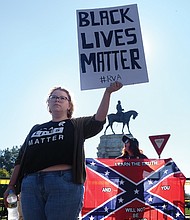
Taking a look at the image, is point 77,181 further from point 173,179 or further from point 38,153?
point 173,179

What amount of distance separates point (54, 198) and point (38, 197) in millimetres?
135

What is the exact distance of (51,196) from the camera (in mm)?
3064

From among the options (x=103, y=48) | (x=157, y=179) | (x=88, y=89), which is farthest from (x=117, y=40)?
(x=157, y=179)

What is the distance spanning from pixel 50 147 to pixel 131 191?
3779 millimetres

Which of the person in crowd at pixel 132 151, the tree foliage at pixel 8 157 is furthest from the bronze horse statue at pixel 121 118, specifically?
the tree foliage at pixel 8 157

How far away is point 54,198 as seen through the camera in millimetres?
3049

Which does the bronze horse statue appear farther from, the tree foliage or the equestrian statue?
the tree foliage

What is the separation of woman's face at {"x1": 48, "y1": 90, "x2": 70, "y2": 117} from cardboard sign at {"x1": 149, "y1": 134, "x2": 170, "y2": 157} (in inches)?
333

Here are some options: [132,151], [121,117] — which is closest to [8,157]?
[121,117]

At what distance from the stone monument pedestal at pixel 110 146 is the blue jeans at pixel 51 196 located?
67.7 feet

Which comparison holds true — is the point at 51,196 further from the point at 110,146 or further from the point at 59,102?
the point at 110,146

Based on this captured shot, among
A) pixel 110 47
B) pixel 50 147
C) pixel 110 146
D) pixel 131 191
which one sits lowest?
pixel 131 191

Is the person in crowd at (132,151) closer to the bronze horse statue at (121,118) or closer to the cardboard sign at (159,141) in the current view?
the cardboard sign at (159,141)

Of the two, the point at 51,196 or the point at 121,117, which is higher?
the point at 121,117
